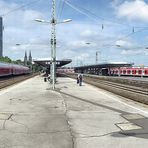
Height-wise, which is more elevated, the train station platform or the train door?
the train door

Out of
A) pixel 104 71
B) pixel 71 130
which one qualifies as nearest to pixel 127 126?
pixel 71 130

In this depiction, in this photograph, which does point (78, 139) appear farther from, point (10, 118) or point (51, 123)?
point (10, 118)

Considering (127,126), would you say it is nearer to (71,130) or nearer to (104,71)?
(71,130)

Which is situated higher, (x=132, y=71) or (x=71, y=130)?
(x=132, y=71)

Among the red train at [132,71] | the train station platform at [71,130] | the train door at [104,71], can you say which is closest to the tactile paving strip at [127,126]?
the train station platform at [71,130]

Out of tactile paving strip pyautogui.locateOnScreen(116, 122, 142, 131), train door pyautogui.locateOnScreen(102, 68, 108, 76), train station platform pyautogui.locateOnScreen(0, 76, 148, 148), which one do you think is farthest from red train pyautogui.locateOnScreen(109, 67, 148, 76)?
tactile paving strip pyautogui.locateOnScreen(116, 122, 142, 131)

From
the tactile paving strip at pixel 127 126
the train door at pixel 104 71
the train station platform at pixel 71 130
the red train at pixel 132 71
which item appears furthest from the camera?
the train door at pixel 104 71

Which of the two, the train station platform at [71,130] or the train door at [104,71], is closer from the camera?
the train station platform at [71,130]

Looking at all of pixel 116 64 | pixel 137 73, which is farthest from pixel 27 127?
pixel 116 64

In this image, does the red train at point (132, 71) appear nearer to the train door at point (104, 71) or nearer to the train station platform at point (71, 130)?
the train door at point (104, 71)

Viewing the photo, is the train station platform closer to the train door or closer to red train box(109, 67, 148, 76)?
red train box(109, 67, 148, 76)

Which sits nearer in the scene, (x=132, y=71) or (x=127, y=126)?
(x=127, y=126)

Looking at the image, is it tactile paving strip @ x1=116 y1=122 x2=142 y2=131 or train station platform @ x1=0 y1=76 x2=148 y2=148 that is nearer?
train station platform @ x1=0 y1=76 x2=148 y2=148

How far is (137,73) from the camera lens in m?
86.4
